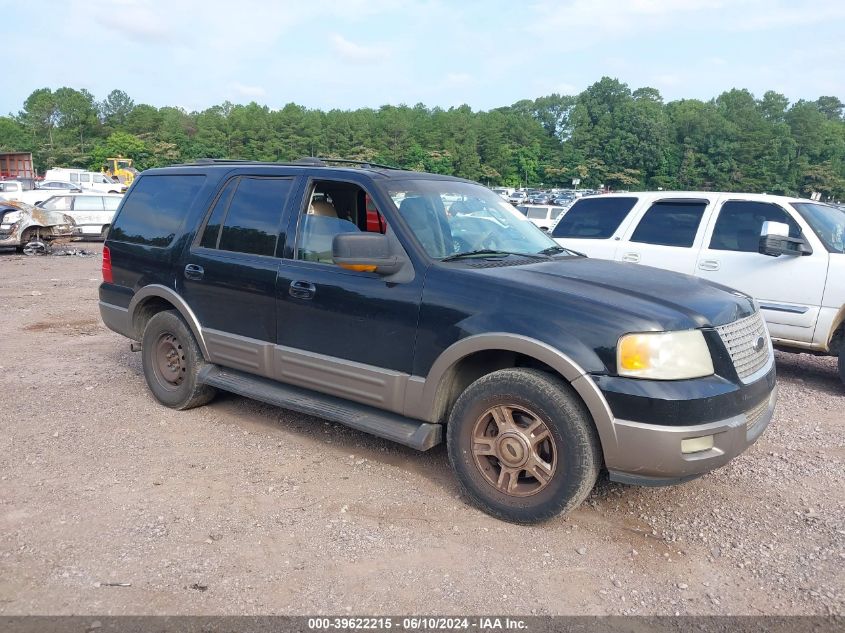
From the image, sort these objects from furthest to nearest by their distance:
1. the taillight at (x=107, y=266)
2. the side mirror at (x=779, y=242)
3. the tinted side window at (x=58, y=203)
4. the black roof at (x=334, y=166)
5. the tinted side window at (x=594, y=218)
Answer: the tinted side window at (x=58, y=203), the tinted side window at (x=594, y=218), the side mirror at (x=779, y=242), the taillight at (x=107, y=266), the black roof at (x=334, y=166)

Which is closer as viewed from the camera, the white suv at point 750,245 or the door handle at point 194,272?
the door handle at point 194,272

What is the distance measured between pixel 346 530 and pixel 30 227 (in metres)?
17.1

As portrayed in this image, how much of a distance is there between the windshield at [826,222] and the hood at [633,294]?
3112mm

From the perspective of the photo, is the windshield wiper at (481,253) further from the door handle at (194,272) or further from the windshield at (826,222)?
the windshield at (826,222)

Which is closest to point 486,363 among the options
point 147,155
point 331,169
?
point 331,169

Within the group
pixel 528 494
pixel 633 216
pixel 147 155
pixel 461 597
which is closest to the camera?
pixel 461 597

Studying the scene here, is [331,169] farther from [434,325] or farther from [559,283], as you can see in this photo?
[559,283]

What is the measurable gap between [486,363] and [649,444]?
41.6 inches

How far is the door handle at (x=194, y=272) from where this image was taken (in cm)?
501

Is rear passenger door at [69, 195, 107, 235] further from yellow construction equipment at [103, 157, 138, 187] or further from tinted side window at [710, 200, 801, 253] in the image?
yellow construction equipment at [103, 157, 138, 187]

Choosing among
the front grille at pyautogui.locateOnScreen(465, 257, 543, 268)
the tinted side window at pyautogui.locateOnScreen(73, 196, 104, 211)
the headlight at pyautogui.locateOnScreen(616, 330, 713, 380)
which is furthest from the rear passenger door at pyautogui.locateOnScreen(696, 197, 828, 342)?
the tinted side window at pyautogui.locateOnScreen(73, 196, 104, 211)

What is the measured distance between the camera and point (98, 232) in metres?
20.9

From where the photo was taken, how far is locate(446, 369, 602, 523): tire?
133 inches

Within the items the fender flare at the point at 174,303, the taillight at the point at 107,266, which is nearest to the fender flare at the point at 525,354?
the fender flare at the point at 174,303
